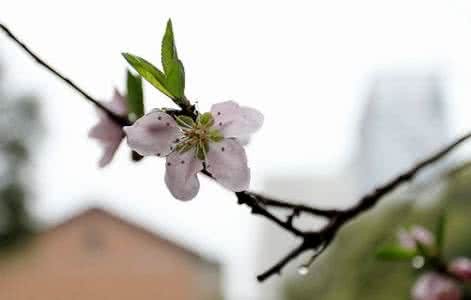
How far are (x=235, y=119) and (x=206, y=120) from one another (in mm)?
16

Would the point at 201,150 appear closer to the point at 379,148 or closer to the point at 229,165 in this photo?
the point at 229,165

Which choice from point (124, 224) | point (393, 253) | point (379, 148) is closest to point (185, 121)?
point (393, 253)

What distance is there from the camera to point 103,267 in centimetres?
104

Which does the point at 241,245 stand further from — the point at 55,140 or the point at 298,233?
the point at 298,233

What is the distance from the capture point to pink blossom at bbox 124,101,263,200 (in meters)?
0.29

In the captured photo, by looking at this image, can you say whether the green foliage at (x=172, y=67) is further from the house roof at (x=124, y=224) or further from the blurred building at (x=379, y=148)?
the blurred building at (x=379, y=148)

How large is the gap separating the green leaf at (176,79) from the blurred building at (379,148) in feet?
3.38

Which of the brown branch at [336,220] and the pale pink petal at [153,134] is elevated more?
the pale pink petal at [153,134]

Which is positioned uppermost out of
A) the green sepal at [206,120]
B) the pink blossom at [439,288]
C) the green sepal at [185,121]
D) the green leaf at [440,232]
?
the green sepal at [185,121]

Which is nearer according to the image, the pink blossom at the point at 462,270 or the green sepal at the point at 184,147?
the green sepal at the point at 184,147

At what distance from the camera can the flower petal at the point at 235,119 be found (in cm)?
30

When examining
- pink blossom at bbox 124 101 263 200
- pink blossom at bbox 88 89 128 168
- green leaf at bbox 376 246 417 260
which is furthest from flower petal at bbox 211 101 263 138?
green leaf at bbox 376 246 417 260

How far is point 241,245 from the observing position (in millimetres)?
1191

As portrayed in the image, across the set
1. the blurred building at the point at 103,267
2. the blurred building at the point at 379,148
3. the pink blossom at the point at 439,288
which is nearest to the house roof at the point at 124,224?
the blurred building at the point at 103,267
